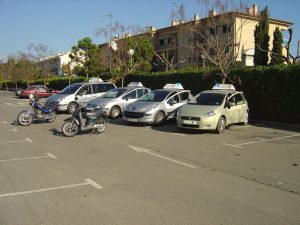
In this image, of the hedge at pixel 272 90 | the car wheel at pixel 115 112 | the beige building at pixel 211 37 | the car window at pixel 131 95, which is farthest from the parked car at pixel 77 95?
the hedge at pixel 272 90

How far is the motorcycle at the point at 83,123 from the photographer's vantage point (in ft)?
38.9

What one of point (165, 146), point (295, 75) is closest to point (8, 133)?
point (165, 146)

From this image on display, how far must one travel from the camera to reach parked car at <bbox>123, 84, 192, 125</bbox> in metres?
14.2

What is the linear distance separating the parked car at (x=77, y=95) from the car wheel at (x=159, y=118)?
222 inches

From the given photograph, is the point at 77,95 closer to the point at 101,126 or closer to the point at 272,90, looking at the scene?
the point at 101,126

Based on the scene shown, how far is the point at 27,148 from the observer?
32.4 ft

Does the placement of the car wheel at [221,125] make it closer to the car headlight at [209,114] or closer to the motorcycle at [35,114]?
the car headlight at [209,114]

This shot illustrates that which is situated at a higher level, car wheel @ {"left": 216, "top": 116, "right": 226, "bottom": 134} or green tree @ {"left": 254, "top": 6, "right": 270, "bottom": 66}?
green tree @ {"left": 254, "top": 6, "right": 270, "bottom": 66}

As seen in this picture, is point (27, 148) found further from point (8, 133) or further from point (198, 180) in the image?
→ point (198, 180)

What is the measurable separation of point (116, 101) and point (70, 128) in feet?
17.1

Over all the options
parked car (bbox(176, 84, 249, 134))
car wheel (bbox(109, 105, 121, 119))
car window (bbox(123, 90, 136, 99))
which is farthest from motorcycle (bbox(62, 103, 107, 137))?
car window (bbox(123, 90, 136, 99))

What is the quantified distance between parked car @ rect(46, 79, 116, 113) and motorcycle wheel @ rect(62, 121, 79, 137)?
653 centimetres

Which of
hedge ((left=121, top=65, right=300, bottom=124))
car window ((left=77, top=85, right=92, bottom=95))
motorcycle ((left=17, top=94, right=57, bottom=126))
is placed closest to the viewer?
motorcycle ((left=17, top=94, right=57, bottom=126))

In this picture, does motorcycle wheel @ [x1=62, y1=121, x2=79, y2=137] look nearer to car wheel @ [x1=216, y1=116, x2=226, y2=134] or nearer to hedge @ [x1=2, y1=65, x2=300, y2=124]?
car wheel @ [x1=216, y1=116, x2=226, y2=134]
